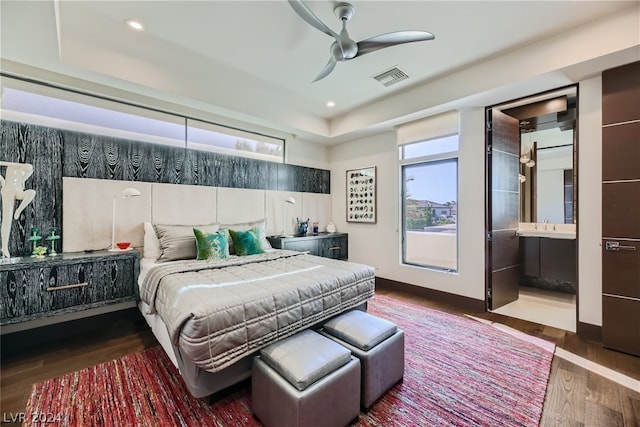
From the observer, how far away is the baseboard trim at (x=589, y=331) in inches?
104

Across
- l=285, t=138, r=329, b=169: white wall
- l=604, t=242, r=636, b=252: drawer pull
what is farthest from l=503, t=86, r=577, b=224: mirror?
l=285, t=138, r=329, b=169: white wall

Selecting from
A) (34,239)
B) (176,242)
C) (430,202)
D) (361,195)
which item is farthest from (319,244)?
(34,239)

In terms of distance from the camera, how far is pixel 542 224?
438 cm

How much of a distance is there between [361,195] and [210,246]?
287 cm

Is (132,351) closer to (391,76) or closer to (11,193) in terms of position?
(11,193)

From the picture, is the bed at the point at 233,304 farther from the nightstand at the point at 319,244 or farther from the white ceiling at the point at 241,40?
the white ceiling at the point at 241,40

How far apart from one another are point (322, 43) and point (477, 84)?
1.85 meters

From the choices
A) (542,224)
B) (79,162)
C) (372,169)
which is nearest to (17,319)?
(79,162)

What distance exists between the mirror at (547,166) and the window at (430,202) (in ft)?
3.63

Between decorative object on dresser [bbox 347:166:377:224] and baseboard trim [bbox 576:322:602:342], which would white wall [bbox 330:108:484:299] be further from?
baseboard trim [bbox 576:322:602:342]

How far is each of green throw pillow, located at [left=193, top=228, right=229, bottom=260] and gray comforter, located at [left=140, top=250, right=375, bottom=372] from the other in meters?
0.20

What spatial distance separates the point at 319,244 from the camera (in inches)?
183

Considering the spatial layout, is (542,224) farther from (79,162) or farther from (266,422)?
(79,162)

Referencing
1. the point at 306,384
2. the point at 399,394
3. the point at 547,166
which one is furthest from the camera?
the point at 547,166
